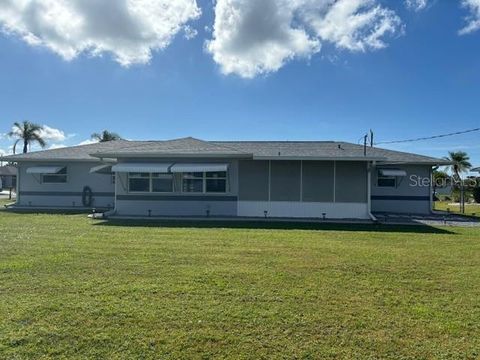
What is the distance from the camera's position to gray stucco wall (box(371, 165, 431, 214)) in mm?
19969

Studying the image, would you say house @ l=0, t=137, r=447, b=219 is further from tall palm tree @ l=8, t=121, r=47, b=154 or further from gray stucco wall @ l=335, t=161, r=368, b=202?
tall palm tree @ l=8, t=121, r=47, b=154

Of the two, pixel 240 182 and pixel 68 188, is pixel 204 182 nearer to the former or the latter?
pixel 240 182

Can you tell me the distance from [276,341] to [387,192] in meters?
17.8

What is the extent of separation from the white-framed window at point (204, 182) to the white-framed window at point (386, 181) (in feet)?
29.6

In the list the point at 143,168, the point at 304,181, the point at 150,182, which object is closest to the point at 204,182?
the point at 150,182

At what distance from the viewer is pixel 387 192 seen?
65.9 ft

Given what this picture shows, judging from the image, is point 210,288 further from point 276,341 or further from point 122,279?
point 276,341

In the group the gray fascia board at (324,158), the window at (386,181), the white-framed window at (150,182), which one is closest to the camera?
the gray fascia board at (324,158)

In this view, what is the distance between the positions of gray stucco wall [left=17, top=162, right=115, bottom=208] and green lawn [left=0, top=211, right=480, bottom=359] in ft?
36.7

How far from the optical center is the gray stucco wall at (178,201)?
674 inches

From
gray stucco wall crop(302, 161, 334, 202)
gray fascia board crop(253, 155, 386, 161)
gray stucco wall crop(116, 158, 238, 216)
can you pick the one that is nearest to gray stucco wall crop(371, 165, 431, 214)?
gray stucco wall crop(302, 161, 334, 202)

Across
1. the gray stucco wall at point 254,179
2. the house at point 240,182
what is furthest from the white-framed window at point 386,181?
the gray stucco wall at point 254,179

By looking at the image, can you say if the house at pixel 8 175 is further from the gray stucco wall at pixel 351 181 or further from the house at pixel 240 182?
the gray stucco wall at pixel 351 181

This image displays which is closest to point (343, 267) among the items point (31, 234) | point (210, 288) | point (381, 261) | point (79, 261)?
point (381, 261)
